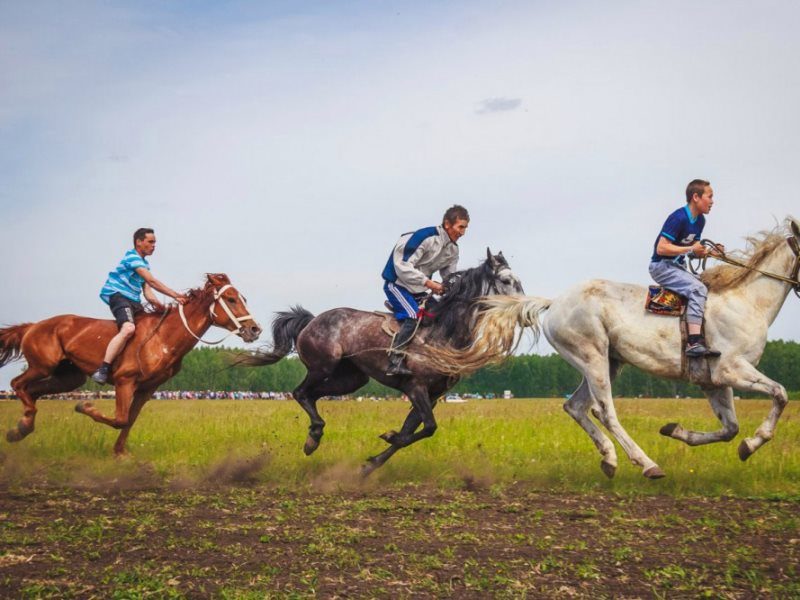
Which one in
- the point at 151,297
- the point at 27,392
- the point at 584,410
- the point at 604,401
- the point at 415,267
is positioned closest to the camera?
the point at 604,401

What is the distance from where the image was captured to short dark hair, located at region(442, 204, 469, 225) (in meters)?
10.5

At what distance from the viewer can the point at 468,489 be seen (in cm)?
980

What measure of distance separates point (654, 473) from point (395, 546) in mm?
3792

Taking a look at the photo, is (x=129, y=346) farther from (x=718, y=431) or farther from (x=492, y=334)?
(x=718, y=431)

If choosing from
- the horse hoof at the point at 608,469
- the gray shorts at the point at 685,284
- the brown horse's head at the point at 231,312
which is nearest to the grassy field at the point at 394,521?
the horse hoof at the point at 608,469

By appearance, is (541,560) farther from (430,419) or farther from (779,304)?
(779,304)

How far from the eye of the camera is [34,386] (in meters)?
12.1

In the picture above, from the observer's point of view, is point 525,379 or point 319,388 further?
point 525,379

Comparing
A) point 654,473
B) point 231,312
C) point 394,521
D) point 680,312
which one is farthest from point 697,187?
point 231,312

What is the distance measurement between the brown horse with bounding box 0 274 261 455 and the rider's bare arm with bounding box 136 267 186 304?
12 centimetres

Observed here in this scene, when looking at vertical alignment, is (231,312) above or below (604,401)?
above

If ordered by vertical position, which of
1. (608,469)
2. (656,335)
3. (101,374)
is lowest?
(608,469)

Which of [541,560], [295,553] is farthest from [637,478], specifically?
[295,553]

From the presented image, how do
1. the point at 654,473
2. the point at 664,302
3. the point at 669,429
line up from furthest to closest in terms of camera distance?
the point at 669,429 < the point at 664,302 < the point at 654,473
